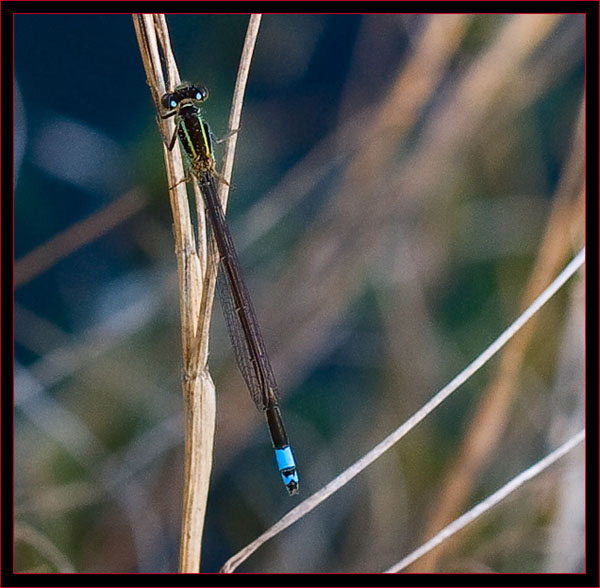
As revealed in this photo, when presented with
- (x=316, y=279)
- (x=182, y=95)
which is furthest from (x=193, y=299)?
(x=316, y=279)

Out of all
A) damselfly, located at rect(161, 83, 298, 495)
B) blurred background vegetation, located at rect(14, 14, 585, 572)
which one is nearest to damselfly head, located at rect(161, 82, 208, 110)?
damselfly, located at rect(161, 83, 298, 495)

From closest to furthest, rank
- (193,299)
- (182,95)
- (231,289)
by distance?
(193,299) → (182,95) → (231,289)

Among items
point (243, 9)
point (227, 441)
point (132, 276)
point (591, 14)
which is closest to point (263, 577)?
point (227, 441)

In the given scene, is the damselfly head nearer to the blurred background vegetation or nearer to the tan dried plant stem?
the tan dried plant stem

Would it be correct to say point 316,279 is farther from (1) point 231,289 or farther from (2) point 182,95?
(2) point 182,95

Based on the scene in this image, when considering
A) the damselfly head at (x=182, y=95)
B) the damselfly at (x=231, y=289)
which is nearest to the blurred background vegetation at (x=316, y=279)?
the damselfly at (x=231, y=289)

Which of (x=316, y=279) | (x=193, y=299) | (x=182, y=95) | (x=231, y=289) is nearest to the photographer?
(x=193, y=299)

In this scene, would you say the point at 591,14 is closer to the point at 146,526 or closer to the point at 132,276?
the point at 132,276
